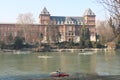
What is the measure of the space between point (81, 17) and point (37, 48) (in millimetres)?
40317

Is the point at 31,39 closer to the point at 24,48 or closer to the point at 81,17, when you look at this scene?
the point at 24,48

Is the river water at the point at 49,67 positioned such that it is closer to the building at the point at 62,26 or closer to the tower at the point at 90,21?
the building at the point at 62,26

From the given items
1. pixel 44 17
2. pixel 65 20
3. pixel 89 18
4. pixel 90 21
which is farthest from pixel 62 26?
pixel 90 21

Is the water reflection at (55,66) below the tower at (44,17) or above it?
below

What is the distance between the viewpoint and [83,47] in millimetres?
79375

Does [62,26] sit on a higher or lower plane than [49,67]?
higher

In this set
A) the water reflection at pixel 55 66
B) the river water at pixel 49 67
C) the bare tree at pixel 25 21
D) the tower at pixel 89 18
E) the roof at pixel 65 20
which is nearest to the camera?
the river water at pixel 49 67

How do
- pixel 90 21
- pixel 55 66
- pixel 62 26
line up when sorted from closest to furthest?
pixel 55 66 < pixel 62 26 < pixel 90 21

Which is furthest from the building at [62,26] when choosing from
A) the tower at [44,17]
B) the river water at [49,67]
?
the river water at [49,67]

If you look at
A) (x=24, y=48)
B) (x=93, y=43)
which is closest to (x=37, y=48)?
(x=24, y=48)

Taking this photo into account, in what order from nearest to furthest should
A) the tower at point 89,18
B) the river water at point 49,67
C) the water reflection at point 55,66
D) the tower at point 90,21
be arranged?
the river water at point 49,67 → the water reflection at point 55,66 → the tower at point 90,21 → the tower at point 89,18

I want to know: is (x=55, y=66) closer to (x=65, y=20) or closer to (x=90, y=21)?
(x=65, y=20)

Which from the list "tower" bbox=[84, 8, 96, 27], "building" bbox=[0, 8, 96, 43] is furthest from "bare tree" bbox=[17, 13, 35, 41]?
"tower" bbox=[84, 8, 96, 27]

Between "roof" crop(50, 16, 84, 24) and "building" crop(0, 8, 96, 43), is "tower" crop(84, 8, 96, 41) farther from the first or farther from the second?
"roof" crop(50, 16, 84, 24)
